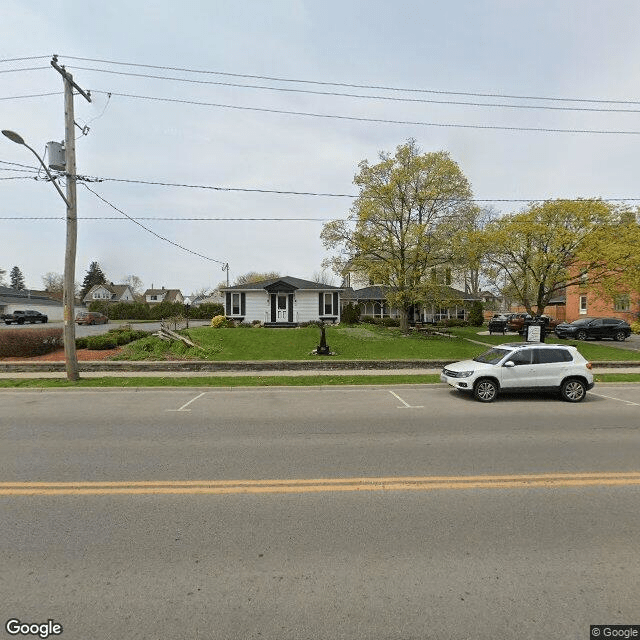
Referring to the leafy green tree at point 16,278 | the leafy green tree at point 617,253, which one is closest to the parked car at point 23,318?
the leafy green tree at point 617,253

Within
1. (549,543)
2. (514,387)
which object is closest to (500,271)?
(514,387)

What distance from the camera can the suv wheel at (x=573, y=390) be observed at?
991 cm

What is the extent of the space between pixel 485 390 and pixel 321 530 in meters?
7.56

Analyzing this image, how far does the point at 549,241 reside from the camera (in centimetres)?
2042

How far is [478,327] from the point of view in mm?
39750

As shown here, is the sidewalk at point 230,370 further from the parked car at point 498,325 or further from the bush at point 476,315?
the bush at point 476,315

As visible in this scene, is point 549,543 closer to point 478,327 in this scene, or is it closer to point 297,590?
point 297,590

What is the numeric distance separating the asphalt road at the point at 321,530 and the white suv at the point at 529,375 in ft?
8.59

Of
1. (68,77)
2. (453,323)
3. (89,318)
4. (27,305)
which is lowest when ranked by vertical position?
(453,323)

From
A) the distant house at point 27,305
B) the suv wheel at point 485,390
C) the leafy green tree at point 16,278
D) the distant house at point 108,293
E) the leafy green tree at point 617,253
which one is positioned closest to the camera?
the suv wheel at point 485,390

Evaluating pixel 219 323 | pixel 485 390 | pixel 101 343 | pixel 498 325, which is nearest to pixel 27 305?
pixel 219 323

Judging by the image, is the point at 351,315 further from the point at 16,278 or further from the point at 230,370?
the point at 16,278

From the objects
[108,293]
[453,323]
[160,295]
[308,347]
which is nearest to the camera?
[308,347]

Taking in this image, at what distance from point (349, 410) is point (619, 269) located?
19.1 m
